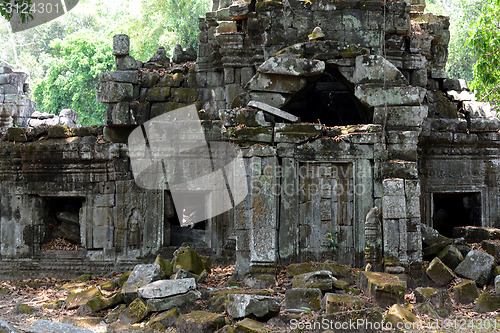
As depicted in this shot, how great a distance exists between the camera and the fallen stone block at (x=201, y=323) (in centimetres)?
654

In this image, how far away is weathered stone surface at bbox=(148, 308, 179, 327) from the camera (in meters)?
6.91

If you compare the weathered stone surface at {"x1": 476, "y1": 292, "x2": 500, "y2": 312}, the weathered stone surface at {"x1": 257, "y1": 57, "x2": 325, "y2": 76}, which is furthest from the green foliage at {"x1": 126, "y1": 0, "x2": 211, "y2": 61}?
the weathered stone surface at {"x1": 476, "y1": 292, "x2": 500, "y2": 312}

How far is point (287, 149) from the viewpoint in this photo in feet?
27.9

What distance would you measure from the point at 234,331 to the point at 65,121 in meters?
10.3

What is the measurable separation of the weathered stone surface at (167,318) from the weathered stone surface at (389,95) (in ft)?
14.2

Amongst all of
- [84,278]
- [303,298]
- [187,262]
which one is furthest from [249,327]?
[84,278]

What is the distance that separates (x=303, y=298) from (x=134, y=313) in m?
2.20

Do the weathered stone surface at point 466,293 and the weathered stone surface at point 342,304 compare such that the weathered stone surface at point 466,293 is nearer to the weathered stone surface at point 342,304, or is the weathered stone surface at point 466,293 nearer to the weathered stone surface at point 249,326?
the weathered stone surface at point 342,304

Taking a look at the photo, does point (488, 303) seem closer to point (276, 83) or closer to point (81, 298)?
point (276, 83)

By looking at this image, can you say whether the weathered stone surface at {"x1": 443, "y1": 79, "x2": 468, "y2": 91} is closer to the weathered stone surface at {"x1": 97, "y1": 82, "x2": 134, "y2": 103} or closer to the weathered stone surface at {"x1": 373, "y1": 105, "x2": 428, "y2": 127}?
the weathered stone surface at {"x1": 373, "y1": 105, "x2": 428, "y2": 127}

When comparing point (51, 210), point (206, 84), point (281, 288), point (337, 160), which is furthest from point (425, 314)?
point (51, 210)

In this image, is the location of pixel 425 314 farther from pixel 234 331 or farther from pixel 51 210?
pixel 51 210

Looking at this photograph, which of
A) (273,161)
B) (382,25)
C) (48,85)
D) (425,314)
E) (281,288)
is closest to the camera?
(425,314)

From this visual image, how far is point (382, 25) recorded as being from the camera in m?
9.62
